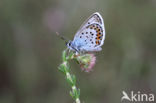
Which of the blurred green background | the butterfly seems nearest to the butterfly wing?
the butterfly

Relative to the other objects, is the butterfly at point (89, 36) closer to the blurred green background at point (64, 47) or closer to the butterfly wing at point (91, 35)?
the butterfly wing at point (91, 35)

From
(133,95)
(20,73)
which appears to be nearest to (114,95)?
(133,95)

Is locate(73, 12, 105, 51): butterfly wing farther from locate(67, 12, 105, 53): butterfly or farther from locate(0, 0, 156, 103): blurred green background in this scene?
locate(0, 0, 156, 103): blurred green background

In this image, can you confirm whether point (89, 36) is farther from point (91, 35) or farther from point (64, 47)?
point (64, 47)

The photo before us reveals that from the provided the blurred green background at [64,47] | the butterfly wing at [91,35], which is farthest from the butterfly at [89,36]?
the blurred green background at [64,47]

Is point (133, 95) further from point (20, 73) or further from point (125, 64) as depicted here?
point (20, 73)

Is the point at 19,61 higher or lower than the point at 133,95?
higher

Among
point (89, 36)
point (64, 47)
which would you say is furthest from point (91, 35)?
point (64, 47)
